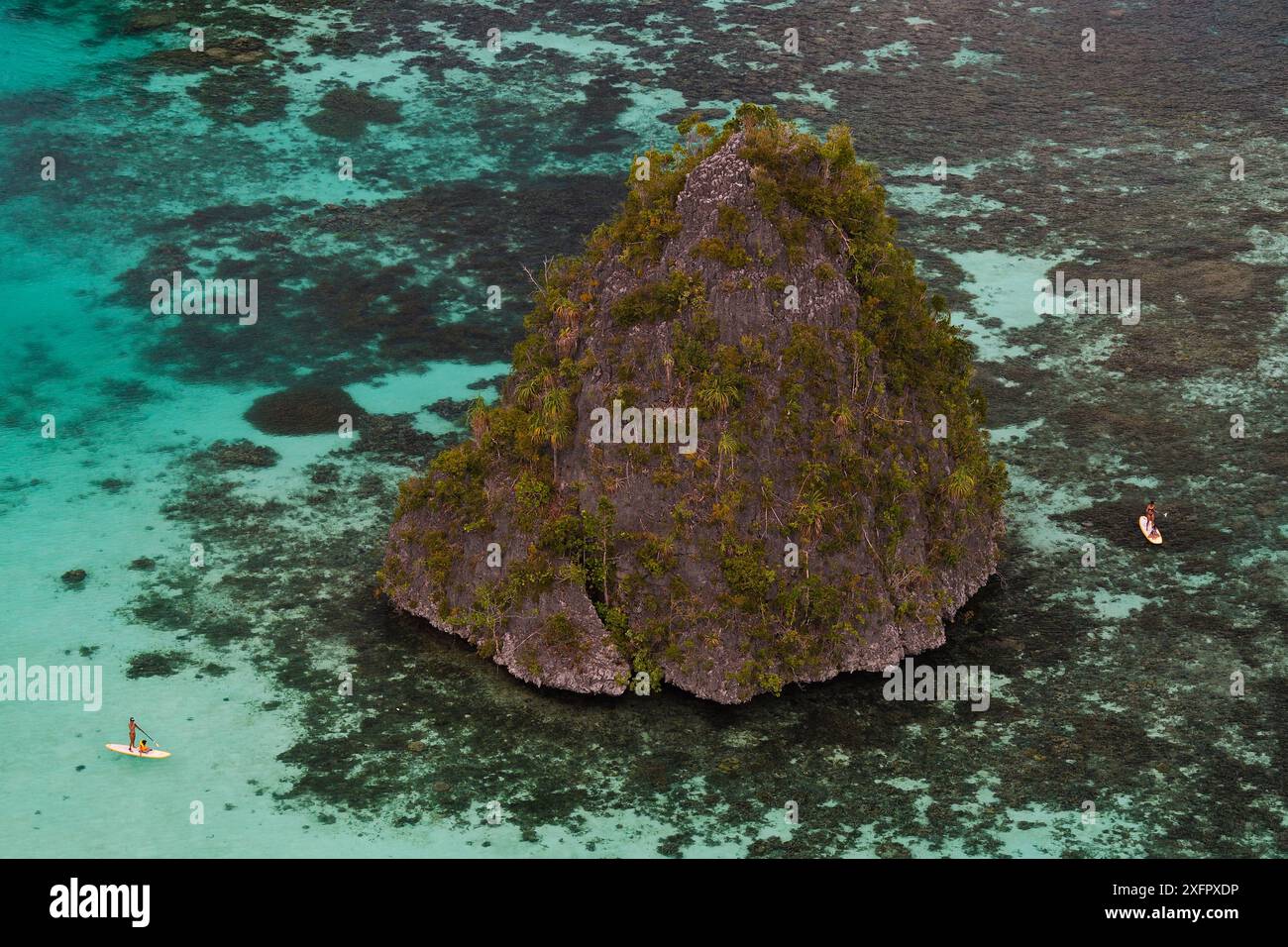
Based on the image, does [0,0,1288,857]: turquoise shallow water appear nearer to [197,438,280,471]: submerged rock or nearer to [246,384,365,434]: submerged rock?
[197,438,280,471]: submerged rock

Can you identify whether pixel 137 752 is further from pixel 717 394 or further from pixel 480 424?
pixel 717 394

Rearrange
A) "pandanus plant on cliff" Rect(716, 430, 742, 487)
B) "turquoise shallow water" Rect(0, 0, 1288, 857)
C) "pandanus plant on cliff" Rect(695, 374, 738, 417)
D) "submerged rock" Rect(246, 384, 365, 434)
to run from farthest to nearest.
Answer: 1. "submerged rock" Rect(246, 384, 365, 434)
2. "pandanus plant on cliff" Rect(695, 374, 738, 417)
3. "pandanus plant on cliff" Rect(716, 430, 742, 487)
4. "turquoise shallow water" Rect(0, 0, 1288, 857)

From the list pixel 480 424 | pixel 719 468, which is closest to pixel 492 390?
pixel 480 424

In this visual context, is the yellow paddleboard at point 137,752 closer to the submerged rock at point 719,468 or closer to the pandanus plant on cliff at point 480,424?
the submerged rock at point 719,468

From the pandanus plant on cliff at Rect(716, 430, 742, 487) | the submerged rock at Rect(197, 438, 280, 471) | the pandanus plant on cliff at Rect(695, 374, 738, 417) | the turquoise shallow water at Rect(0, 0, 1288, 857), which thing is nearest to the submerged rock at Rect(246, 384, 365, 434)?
the turquoise shallow water at Rect(0, 0, 1288, 857)

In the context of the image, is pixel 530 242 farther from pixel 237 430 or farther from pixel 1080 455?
pixel 1080 455

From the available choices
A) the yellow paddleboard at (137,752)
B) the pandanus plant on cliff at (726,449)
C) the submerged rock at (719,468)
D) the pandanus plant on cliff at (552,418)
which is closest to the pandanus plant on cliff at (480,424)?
the submerged rock at (719,468)

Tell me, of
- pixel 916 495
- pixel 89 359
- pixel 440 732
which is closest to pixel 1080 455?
pixel 916 495
